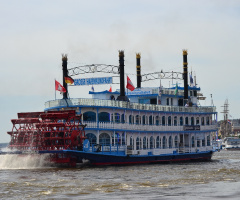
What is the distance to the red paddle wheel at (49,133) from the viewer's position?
36.7 meters

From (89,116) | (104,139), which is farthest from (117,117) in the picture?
(89,116)

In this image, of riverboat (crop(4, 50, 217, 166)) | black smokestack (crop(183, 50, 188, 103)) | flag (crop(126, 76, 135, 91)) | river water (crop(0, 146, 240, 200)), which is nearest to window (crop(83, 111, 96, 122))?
riverboat (crop(4, 50, 217, 166))

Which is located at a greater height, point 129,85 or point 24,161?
point 129,85

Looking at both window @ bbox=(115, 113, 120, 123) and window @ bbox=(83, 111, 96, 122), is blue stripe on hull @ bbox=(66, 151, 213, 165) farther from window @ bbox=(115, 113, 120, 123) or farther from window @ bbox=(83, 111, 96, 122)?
window @ bbox=(83, 111, 96, 122)

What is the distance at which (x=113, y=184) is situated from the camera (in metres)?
25.7

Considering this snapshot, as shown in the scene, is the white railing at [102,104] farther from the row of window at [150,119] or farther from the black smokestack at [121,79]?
the black smokestack at [121,79]

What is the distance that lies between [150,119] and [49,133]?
27.4 feet

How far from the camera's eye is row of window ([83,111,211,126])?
38.2m

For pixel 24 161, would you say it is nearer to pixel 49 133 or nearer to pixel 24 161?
pixel 24 161

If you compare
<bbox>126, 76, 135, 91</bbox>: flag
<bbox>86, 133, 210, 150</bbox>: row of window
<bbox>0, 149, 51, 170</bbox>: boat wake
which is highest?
<bbox>126, 76, 135, 91</bbox>: flag

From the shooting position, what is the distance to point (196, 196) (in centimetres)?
2106

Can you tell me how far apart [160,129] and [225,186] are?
1949 centimetres

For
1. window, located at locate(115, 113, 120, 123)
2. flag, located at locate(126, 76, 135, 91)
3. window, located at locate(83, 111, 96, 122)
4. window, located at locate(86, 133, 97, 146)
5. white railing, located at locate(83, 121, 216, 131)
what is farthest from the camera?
flag, located at locate(126, 76, 135, 91)

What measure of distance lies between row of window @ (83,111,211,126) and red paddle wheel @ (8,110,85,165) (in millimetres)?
1445
